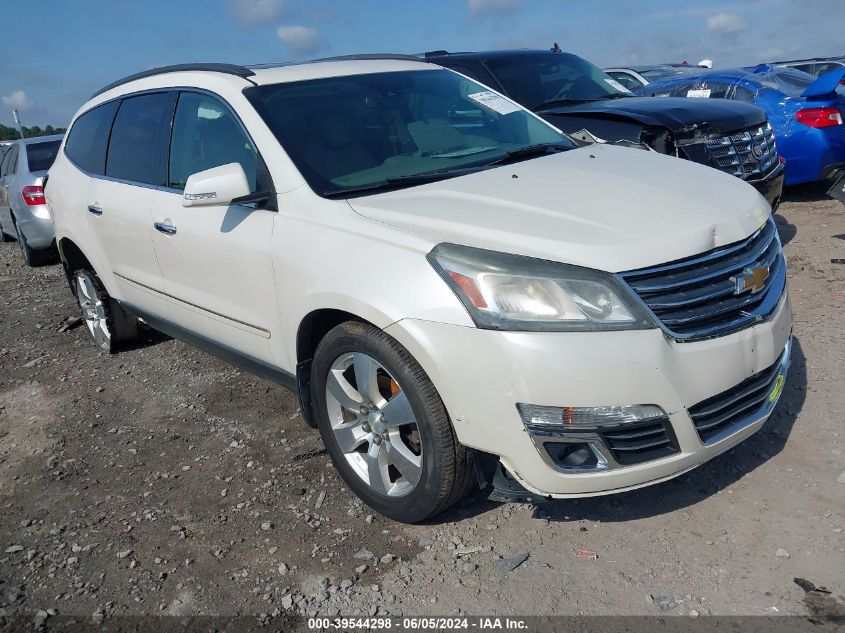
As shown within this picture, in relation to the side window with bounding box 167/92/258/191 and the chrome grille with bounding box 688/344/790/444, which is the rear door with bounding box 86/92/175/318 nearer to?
the side window with bounding box 167/92/258/191

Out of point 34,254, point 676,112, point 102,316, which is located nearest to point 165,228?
point 102,316

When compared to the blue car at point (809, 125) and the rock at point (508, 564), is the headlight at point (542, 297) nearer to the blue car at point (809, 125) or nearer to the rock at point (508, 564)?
the rock at point (508, 564)

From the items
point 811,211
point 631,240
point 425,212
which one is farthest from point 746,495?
point 811,211

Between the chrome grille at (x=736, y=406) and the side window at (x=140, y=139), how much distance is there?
3017 mm

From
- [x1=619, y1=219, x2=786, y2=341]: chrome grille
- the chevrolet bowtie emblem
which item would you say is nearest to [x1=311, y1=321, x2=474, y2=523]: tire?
[x1=619, y1=219, x2=786, y2=341]: chrome grille

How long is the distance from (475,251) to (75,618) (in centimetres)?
201

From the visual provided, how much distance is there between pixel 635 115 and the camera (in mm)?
5855

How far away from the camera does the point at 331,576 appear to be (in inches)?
114

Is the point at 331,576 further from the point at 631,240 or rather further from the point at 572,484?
the point at 631,240

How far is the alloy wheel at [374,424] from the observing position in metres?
2.97

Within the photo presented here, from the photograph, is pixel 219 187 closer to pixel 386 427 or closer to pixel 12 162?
pixel 386 427

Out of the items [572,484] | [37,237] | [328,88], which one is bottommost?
[37,237]

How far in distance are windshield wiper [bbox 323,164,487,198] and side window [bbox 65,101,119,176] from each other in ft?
7.70

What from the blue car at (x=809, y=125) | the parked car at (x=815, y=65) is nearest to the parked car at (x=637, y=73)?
the parked car at (x=815, y=65)
